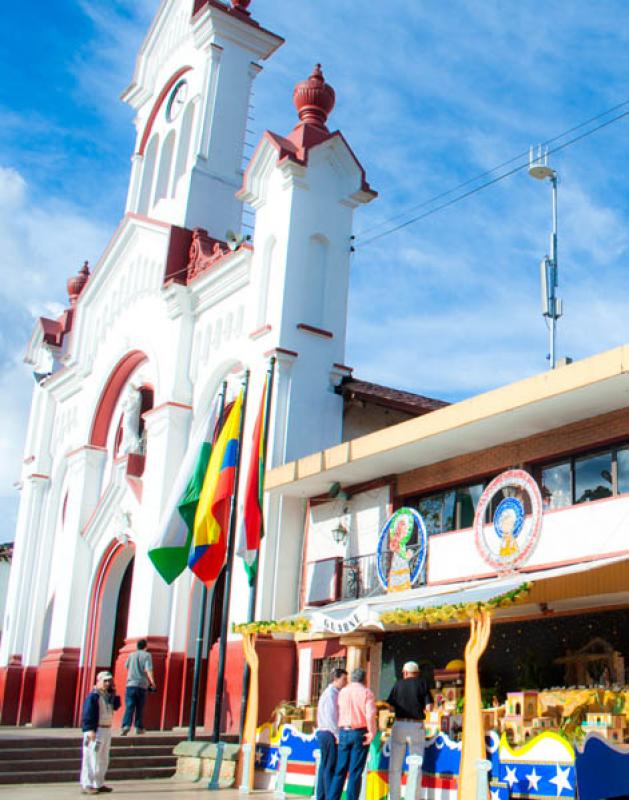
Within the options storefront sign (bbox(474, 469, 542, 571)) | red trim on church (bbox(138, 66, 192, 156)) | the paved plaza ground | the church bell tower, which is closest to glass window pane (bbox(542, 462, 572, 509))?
storefront sign (bbox(474, 469, 542, 571))

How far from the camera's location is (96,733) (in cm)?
1473

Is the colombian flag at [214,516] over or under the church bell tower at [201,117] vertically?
under

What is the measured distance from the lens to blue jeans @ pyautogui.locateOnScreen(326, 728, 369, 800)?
495 inches

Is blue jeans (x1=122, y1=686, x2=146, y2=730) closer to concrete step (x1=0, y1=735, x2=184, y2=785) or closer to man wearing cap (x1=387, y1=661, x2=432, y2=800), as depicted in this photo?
concrete step (x1=0, y1=735, x2=184, y2=785)

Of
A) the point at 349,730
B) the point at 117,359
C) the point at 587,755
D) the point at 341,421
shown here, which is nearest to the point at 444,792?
the point at 349,730

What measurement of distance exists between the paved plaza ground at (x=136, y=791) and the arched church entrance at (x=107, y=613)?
387 inches

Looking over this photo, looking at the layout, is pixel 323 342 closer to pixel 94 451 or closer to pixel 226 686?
pixel 226 686

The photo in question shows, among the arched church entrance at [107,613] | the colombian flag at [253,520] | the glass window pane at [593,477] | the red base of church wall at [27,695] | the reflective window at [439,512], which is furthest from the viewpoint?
the red base of church wall at [27,695]

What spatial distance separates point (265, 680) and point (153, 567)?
461 cm

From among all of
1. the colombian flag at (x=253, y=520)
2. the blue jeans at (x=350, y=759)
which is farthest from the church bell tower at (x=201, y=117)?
the blue jeans at (x=350, y=759)

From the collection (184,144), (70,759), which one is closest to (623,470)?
(70,759)

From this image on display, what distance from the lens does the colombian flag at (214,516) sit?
18781 mm

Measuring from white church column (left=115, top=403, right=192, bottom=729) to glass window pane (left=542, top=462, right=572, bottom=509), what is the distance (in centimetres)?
980

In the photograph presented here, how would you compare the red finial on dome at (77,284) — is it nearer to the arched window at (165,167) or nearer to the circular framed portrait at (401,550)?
the arched window at (165,167)
